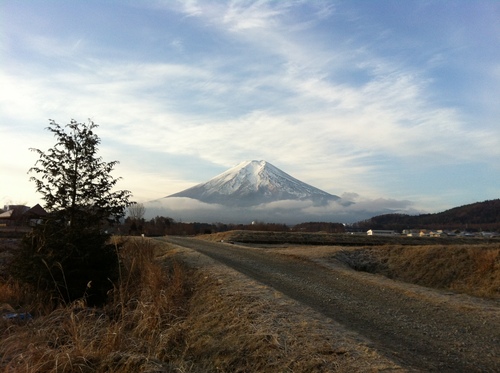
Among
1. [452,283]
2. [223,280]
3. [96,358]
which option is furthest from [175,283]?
[452,283]

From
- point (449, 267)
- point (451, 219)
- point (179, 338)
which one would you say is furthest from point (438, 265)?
point (451, 219)

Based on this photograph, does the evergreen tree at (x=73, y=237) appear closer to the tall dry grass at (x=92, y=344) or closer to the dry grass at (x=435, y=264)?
the tall dry grass at (x=92, y=344)

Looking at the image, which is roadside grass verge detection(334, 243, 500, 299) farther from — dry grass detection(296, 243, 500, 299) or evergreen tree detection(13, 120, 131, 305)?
evergreen tree detection(13, 120, 131, 305)

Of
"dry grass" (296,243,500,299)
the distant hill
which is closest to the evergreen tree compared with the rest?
"dry grass" (296,243,500,299)

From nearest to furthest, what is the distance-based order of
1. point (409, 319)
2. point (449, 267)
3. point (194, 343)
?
point (194, 343) < point (409, 319) < point (449, 267)

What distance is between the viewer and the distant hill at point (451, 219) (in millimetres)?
132387

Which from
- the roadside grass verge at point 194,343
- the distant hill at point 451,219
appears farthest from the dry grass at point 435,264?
the distant hill at point 451,219

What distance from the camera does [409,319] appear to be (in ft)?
28.4

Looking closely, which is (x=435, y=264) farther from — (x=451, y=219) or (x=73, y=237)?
(x=451, y=219)

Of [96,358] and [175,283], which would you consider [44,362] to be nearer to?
[96,358]

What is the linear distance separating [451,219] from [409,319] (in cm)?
14904

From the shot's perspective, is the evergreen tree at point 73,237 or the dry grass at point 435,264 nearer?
the evergreen tree at point 73,237

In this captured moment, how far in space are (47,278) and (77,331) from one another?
604 centimetres

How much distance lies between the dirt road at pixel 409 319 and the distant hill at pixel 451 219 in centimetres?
12111
